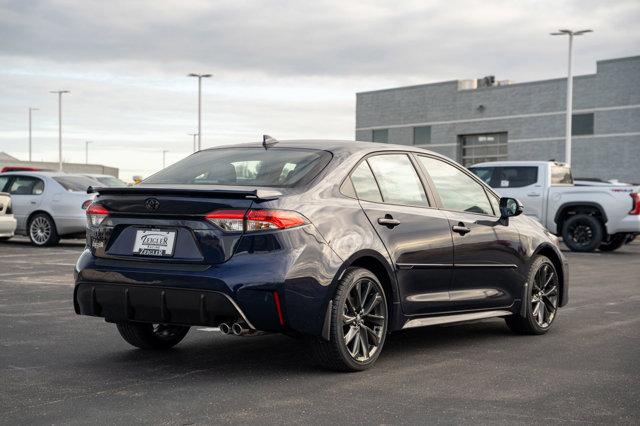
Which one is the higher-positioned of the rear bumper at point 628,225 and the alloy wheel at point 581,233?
the rear bumper at point 628,225

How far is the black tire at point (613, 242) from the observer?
21.0 metres

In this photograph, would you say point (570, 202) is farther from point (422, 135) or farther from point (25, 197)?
point (422, 135)

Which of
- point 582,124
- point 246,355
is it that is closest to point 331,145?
point 246,355

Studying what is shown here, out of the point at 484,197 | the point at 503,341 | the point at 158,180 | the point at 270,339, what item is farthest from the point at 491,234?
the point at 158,180

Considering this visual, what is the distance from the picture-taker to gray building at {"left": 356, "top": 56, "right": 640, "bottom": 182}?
185 feet

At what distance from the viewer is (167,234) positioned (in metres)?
6.11

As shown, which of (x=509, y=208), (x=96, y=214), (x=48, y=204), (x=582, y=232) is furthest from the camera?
(x=582, y=232)

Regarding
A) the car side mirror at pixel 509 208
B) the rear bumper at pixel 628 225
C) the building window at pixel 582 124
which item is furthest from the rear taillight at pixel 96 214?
the building window at pixel 582 124

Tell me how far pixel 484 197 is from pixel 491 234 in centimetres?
39

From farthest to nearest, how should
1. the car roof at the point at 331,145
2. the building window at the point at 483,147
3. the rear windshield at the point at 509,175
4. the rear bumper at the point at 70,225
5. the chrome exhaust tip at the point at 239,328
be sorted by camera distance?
1. the building window at the point at 483,147
2. the rear windshield at the point at 509,175
3. the rear bumper at the point at 70,225
4. the car roof at the point at 331,145
5. the chrome exhaust tip at the point at 239,328

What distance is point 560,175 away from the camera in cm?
2173

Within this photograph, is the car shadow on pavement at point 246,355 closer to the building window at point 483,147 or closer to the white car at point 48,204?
the white car at point 48,204

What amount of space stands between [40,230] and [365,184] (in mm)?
14152

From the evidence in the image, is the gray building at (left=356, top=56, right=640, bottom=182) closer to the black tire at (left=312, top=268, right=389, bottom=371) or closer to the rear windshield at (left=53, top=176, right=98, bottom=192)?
the rear windshield at (left=53, top=176, right=98, bottom=192)
